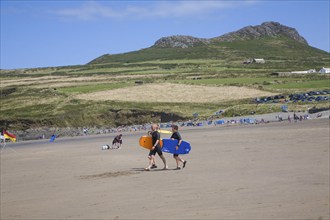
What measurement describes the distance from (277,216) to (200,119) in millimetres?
35725

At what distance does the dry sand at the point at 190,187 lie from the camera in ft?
29.6

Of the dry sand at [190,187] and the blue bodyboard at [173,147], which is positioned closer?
the dry sand at [190,187]

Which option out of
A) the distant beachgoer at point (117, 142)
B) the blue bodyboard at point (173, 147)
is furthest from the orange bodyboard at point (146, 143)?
the distant beachgoer at point (117, 142)

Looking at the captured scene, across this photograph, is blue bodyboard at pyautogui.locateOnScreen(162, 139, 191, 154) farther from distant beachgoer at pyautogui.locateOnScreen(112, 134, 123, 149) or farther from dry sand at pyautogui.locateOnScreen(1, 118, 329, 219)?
distant beachgoer at pyautogui.locateOnScreen(112, 134, 123, 149)

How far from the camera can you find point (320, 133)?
72.1ft

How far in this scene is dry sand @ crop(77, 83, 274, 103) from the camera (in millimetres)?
55781

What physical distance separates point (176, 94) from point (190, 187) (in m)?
48.1

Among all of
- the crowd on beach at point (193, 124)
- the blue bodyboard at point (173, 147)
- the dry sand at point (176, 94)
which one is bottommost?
the crowd on beach at point (193, 124)

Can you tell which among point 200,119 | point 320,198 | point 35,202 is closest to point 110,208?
point 35,202

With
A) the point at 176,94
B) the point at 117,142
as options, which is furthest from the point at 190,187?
the point at 176,94

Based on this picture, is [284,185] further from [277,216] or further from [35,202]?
[35,202]

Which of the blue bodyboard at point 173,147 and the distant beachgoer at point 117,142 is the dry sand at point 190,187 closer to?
the blue bodyboard at point 173,147

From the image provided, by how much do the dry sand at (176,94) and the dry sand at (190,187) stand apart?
36517 millimetres

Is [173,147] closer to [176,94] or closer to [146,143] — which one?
[146,143]
